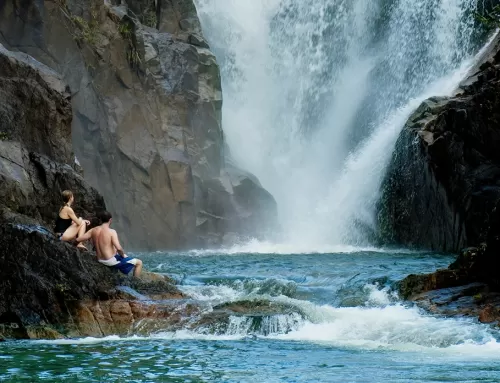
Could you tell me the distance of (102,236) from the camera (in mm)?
15656

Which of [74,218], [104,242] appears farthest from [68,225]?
[104,242]

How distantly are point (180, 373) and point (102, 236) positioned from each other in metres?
5.94

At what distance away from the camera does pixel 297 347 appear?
41.5ft

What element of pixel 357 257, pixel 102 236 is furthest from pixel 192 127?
pixel 102 236

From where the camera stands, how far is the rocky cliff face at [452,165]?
88.4ft

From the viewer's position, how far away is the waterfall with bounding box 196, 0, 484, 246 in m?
34.8

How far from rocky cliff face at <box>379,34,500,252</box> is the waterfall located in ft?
7.90

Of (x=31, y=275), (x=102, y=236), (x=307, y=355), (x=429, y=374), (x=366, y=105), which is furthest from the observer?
(x=366, y=105)

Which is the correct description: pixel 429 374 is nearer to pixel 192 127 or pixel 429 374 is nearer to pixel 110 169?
pixel 110 169

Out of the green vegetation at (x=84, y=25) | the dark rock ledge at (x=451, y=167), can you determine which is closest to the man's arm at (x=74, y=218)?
the dark rock ledge at (x=451, y=167)

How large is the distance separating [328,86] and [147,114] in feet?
38.2

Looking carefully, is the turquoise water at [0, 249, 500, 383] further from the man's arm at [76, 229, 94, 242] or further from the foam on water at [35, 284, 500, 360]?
the man's arm at [76, 229, 94, 242]

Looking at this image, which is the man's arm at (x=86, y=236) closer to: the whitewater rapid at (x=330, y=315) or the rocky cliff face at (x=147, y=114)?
the whitewater rapid at (x=330, y=315)

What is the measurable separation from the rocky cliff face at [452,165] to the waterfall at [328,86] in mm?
2409
